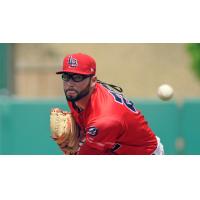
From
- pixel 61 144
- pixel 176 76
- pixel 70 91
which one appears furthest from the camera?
pixel 176 76

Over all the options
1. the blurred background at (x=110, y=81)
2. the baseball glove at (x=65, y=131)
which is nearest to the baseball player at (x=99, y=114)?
the baseball glove at (x=65, y=131)

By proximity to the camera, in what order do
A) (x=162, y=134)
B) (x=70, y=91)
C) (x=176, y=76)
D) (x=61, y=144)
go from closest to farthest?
(x=70, y=91), (x=61, y=144), (x=162, y=134), (x=176, y=76)

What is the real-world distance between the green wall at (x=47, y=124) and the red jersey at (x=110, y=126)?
20.1ft

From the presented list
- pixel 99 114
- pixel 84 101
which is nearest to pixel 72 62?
pixel 84 101

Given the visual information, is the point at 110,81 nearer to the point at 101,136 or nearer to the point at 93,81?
the point at 93,81

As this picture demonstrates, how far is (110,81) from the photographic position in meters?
23.1

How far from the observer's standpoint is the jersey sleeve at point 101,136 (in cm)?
606

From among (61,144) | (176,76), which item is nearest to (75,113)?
(61,144)

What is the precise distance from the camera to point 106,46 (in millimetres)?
25453

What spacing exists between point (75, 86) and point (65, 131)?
55cm

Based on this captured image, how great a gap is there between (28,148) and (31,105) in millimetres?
801

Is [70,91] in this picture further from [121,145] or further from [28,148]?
[28,148]

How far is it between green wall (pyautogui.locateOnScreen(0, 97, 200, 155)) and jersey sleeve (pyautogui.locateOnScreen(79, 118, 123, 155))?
6.33 m

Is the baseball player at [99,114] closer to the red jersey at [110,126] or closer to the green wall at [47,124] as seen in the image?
the red jersey at [110,126]
